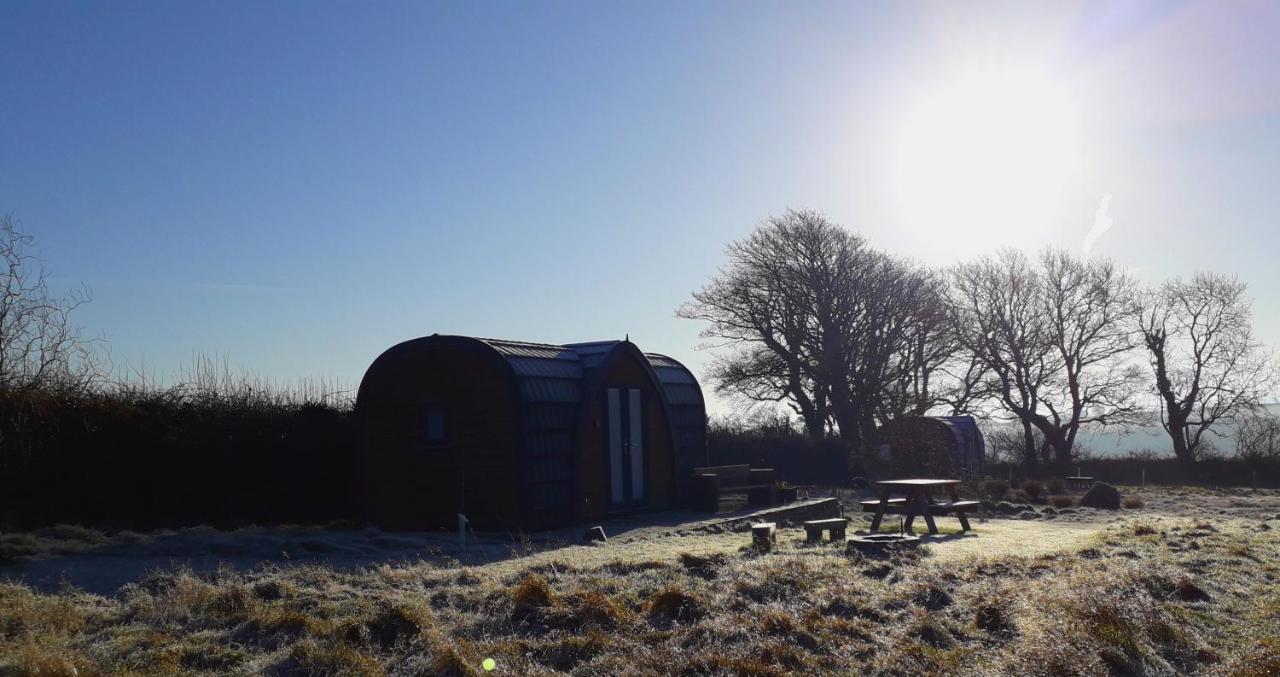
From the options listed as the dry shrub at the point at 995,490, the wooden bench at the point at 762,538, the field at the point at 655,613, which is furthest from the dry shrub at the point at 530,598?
the dry shrub at the point at 995,490

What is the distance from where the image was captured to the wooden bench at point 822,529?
46.8 ft

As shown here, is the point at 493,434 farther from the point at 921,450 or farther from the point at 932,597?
the point at 921,450

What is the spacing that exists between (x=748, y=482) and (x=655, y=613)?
43.3ft

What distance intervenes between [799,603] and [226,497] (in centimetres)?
1266

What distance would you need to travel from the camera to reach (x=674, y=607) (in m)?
8.15

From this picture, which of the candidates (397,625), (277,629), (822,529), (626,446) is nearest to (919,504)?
(822,529)

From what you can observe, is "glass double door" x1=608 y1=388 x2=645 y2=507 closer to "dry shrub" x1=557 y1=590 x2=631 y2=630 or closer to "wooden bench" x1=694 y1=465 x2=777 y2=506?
"wooden bench" x1=694 y1=465 x2=777 y2=506

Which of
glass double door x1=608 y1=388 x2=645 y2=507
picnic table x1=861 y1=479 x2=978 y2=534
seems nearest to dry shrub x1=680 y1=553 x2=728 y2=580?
picnic table x1=861 y1=479 x2=978 y2=534

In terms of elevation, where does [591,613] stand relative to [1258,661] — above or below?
above

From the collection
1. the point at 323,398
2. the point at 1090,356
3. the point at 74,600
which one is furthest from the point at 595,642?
the point at 1090,356

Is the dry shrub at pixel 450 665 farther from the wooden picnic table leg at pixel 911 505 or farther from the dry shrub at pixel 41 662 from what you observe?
the wooden picnic table leg at pixel 911 505

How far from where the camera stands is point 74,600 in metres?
8.83

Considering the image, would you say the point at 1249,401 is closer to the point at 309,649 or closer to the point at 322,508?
the point at 322,508

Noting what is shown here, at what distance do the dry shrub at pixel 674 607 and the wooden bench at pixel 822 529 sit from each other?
243 inches
